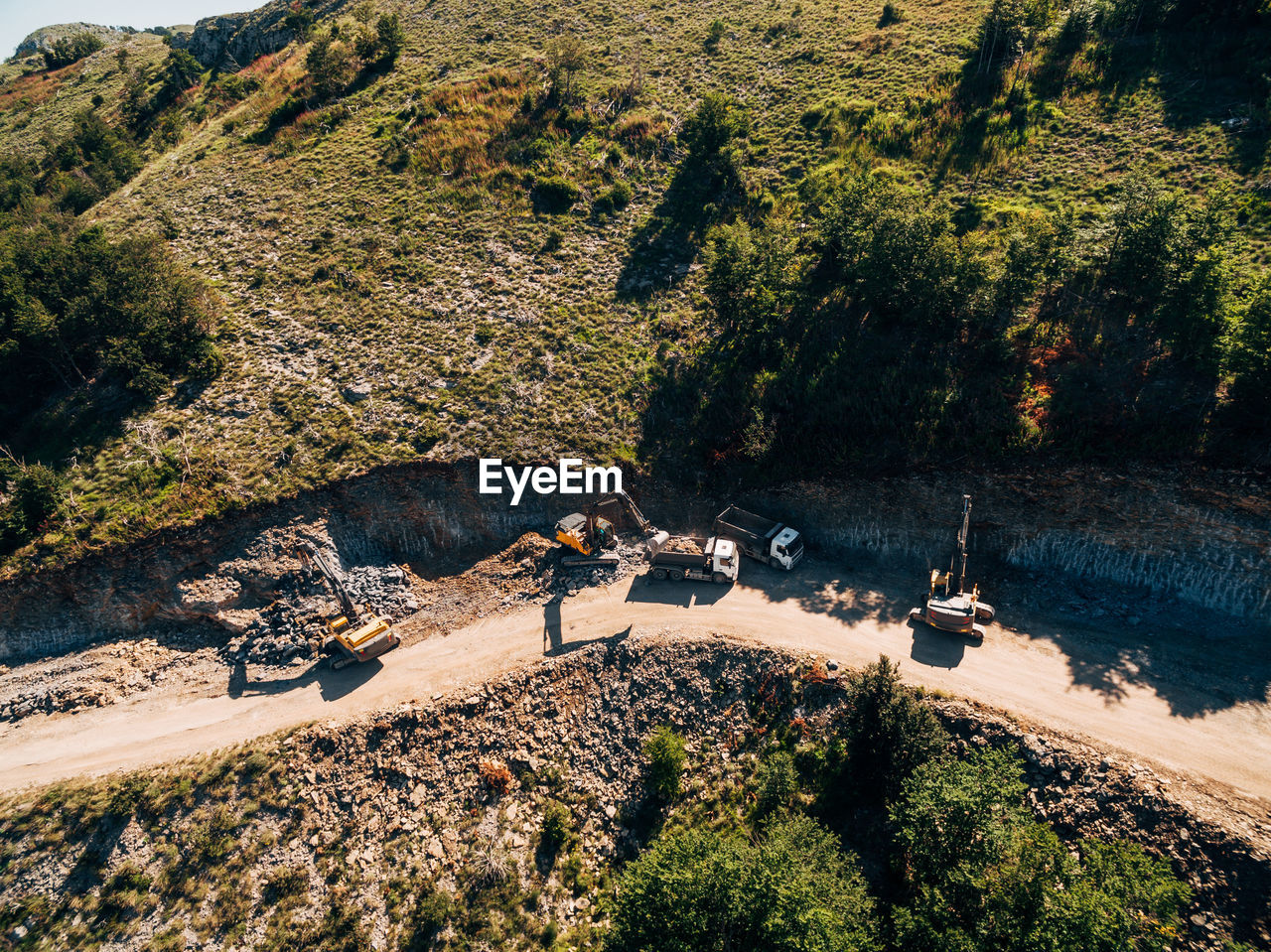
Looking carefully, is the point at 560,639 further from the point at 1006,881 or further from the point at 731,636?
the point at 1006,881

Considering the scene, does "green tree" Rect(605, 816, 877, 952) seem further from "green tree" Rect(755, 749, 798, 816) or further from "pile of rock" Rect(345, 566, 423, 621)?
"pile of rock" Rect(345, 566, 423, 621)

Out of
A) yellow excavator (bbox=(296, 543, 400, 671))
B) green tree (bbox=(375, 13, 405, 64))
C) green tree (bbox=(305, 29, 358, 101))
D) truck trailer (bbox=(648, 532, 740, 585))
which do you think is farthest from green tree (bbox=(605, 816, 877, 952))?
green tree (bbox=(375, 13, 405, 64))

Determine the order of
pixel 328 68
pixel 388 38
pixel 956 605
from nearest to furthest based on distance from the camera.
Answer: pixel 956 605 → pixel 328 68 → pixel 388 38

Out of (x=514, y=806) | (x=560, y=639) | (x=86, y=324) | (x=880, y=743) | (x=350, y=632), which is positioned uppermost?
(x=86, y=324)

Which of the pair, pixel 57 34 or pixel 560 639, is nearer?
pixel 560 639

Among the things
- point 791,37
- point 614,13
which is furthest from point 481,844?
point 614,13

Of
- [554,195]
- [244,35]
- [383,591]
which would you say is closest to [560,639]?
[383,591]

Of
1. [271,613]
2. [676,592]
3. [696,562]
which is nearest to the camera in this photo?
[271,613]
